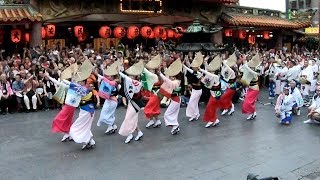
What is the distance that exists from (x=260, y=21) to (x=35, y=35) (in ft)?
44.3

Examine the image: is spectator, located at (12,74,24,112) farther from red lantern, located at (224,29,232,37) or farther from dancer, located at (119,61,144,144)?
red lantern, located at (224,29,232,37)

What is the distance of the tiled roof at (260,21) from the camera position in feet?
81.7

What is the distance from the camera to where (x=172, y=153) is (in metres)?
8.96

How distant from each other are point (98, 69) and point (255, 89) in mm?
4721

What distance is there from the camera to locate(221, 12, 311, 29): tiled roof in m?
24.9

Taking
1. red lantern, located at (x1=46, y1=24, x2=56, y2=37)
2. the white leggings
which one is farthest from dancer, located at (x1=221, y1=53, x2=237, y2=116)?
red lantern, located at (x1=46, y1=24, x2=56, y2=37)

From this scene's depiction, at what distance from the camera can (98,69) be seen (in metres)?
13.9

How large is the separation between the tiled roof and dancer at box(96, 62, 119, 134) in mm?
15420

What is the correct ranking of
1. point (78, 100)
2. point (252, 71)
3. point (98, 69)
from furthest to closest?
point (98, 69) < point (252, 71) < point (78, 100)

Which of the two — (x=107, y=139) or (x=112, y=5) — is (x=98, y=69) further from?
(x=112, y=5)

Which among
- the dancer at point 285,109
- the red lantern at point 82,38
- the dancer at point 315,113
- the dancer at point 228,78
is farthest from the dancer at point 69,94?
the red lantern at point 82,38

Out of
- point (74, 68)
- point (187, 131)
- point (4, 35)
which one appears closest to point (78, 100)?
point (74, 68)

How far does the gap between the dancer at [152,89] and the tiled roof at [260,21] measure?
47.2 feet

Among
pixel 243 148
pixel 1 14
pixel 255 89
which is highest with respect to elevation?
pixel 1 14
